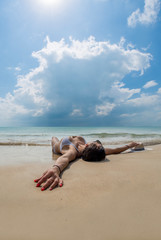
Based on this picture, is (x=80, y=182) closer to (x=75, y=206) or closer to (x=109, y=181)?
(x=109, y=181)

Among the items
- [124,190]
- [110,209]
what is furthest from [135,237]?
[124,190]

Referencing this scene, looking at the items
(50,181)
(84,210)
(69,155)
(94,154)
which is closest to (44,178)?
(50,181)

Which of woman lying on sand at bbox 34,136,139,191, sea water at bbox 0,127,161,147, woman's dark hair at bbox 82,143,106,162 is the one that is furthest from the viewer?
sea water at bbox 0,127,161,147

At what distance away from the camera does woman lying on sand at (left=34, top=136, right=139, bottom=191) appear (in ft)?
5.93

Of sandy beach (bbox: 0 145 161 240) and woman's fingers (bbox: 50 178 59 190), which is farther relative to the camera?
woman's fingers (bbox: 50 178 59 190)

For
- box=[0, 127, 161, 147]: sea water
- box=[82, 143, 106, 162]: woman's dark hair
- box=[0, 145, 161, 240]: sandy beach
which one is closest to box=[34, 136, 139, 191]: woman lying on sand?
box=[82, 143, 106, 162]: woman's dark hair

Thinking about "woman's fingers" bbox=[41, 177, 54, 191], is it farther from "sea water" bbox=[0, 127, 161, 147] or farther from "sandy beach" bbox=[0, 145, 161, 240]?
"sea water" bbox=[0, 127, 161, 147]

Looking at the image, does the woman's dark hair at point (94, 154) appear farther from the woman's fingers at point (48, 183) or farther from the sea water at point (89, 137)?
the sea water at point (89, 137)

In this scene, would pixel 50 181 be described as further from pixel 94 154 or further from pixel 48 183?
pixel 94 154

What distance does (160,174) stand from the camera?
2.11 m

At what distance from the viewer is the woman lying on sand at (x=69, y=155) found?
1.81 meters

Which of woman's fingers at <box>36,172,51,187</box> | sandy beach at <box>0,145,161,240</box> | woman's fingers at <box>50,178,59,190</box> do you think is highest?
woman's fingers at <box>36,172,51,187</box>

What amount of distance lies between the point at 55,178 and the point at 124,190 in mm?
921

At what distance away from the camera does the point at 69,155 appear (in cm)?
297
